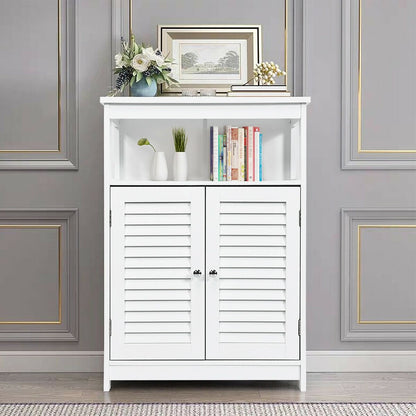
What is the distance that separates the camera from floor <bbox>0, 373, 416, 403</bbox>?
2807 millimetres

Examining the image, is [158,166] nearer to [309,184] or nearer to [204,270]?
[204,270]

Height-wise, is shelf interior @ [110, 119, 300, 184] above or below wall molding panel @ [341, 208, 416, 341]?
above

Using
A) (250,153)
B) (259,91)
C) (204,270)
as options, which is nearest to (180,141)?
(250,153)

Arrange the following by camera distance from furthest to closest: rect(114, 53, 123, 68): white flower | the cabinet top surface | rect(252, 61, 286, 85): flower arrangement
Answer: rect(252, 61, 286, 85): flower arrangement < rect(114, 53, 123, 68): white flower < the cabinet top surface

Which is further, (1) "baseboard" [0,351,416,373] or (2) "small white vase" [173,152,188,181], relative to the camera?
(1) "baseboard" [0,351,416,373]

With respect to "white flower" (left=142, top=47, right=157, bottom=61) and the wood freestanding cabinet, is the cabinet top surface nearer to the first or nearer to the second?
the wood freestanding cabinet

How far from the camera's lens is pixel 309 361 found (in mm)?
3215

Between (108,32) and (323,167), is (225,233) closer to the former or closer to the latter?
(323,167)

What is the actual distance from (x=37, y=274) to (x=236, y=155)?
4.04 feet

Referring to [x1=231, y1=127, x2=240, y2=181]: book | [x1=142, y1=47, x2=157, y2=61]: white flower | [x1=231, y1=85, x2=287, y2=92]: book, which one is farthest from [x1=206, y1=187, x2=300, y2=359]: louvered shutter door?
[x1=142, y1=47, x2=157, y2=61]: white flower

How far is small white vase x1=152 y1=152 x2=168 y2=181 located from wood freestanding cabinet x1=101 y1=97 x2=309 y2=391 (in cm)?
16

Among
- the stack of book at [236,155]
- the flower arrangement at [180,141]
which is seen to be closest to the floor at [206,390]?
the stack of book at [236,155]

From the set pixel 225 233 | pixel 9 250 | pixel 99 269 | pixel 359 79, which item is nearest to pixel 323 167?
pixel 359 79

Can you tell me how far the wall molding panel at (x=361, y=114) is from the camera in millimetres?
3158
